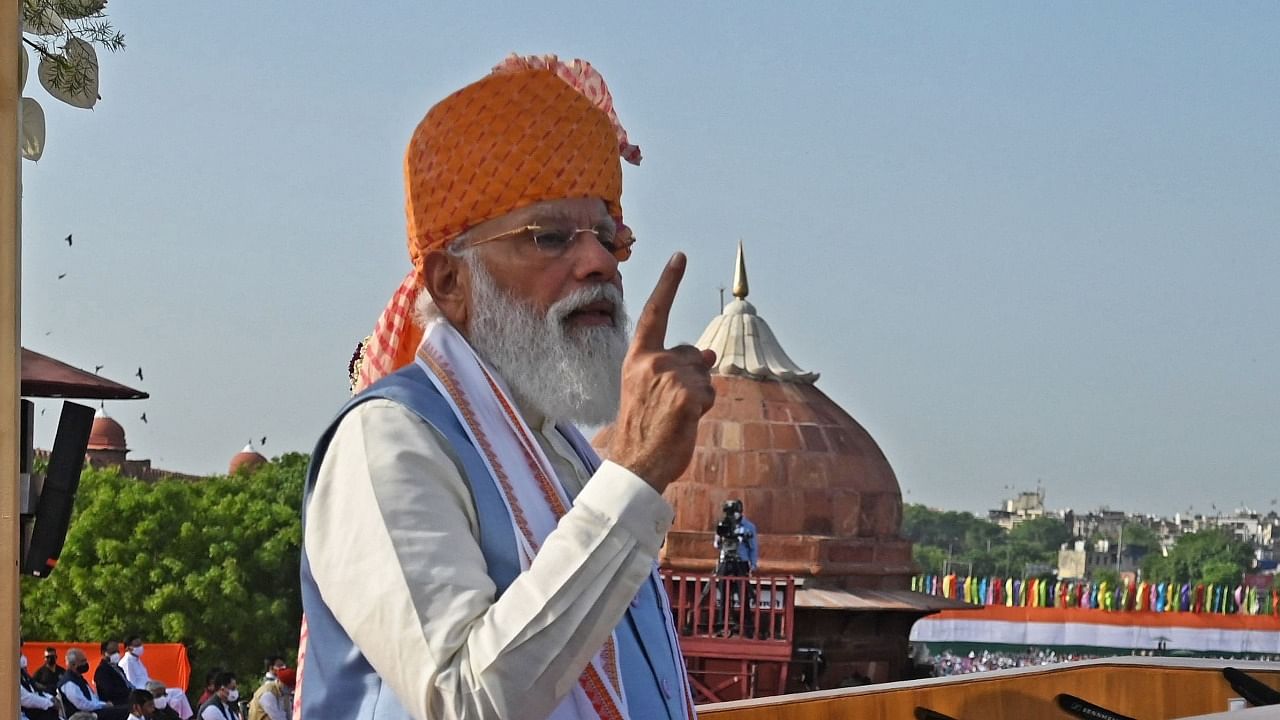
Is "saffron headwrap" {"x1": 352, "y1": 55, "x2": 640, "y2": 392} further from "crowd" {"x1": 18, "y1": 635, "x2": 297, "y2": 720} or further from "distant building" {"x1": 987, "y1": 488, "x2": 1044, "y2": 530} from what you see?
"distant building" {"x1": 987, "y1": 488, "x2": 1044, "y2": 530}

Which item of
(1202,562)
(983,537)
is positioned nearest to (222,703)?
(1202,562)

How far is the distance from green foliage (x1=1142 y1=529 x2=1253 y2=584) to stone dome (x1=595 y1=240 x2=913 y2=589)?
5930 centimetres

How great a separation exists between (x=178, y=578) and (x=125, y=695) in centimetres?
1361

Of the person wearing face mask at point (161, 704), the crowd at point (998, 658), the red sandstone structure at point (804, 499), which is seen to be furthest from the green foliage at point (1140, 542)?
the person wearing face mask at point (161, 704)

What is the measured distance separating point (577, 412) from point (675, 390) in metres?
0.27

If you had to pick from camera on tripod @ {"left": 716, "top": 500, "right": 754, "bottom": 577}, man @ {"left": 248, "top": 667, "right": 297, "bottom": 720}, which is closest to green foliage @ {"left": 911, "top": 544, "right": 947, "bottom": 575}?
camera on tripod @ {"left": 716, "top": 500, "right": 754, "bottom": 577}

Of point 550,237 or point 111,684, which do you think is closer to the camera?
point 550,237

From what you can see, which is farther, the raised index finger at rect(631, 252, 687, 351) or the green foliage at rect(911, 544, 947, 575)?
the green foliage at rect(911, 544, 947, 575)

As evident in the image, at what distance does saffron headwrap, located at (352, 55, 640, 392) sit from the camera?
2.00 m

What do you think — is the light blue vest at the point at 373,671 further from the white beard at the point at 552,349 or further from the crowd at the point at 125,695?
the crowd at the point at 125,695

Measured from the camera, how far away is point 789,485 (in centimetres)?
2570

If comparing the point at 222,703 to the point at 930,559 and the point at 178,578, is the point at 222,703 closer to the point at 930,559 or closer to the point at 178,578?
the point at 178,578

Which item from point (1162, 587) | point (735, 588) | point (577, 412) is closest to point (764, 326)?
point (735, 588)

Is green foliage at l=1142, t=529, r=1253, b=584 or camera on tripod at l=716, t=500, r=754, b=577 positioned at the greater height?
green foliage at l=1142, t=529, r=1253, b=584
